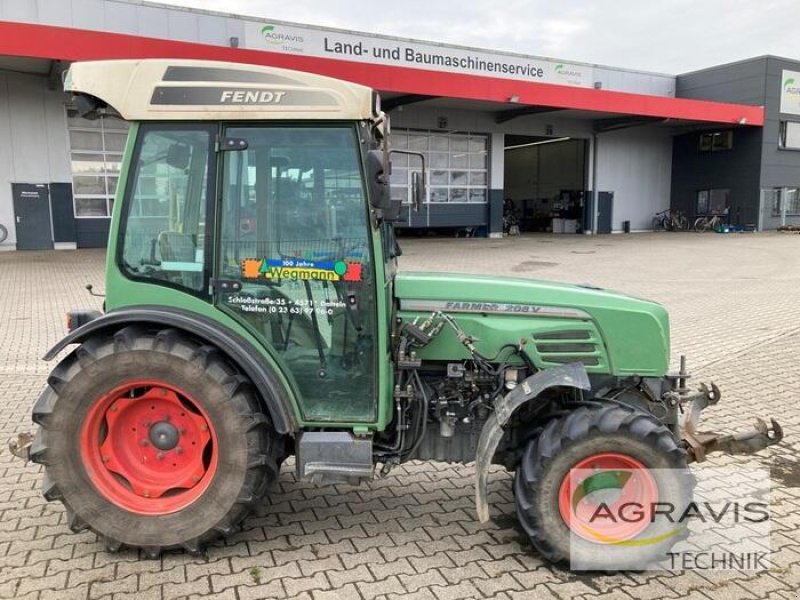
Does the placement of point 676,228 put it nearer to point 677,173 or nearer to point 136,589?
point 677,173

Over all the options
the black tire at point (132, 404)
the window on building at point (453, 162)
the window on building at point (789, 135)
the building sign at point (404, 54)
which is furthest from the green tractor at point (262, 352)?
the window on building at point (789, 135)

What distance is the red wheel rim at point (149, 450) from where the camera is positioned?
3.09 meters

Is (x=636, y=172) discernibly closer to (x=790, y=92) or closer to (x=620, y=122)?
(x=620, y=122)

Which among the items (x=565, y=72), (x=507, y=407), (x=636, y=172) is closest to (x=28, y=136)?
(x=507, y=407)

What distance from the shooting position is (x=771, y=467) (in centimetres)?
446

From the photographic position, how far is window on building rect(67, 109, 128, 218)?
1855cm

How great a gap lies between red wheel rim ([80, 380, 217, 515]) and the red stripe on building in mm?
14187

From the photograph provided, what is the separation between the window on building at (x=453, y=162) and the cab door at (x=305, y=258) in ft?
69.5

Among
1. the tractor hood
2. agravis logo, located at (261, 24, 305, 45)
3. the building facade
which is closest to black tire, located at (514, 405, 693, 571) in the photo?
the tractor hood

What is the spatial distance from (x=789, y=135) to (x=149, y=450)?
3294cm

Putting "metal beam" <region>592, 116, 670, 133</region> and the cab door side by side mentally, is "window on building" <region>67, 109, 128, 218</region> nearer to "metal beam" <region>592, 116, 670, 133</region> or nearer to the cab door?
the cab door

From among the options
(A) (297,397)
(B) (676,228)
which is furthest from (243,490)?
(B) (676,228)

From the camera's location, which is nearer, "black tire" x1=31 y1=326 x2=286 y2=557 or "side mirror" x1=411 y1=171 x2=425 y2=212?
"black tire" x1=31 y1=326 x2=286 y2=557

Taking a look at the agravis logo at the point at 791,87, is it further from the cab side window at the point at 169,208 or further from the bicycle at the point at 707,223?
the cab side window at the point at 169,208
